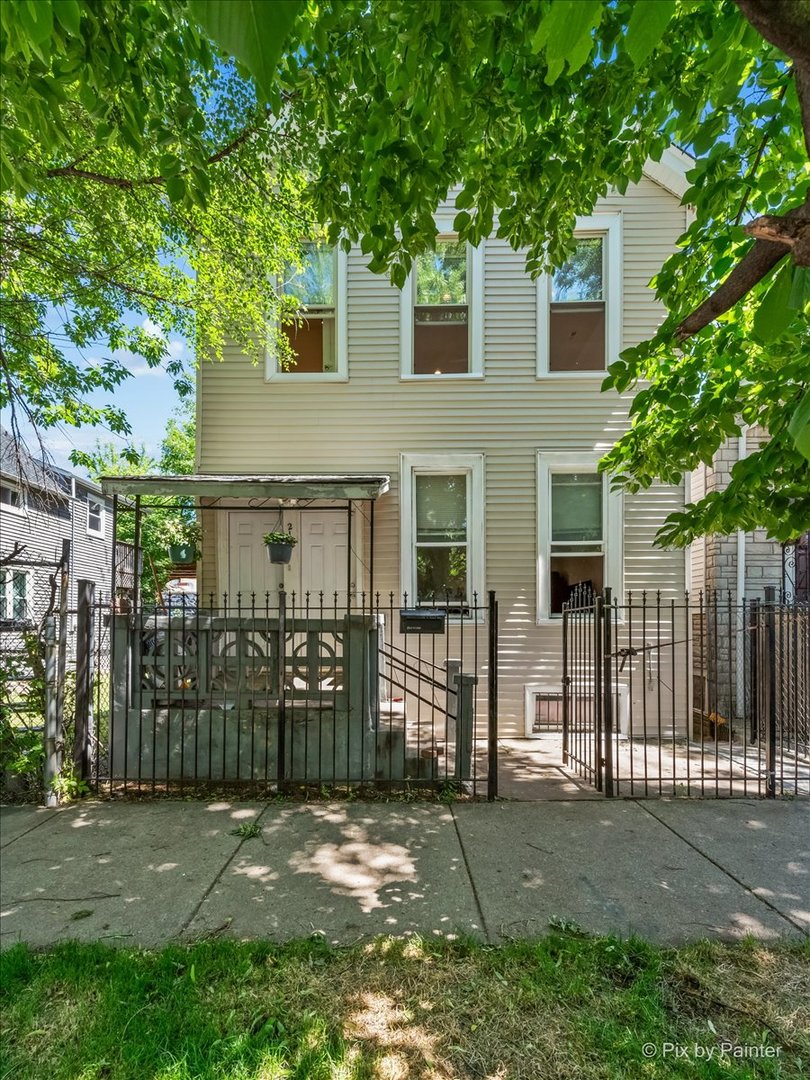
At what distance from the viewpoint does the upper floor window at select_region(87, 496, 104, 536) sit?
17375 mm

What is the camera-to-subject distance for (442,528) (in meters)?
7.99

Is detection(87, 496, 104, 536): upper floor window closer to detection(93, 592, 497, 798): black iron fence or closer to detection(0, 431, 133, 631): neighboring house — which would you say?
detection(0, 431, 133, 631): neighboring house

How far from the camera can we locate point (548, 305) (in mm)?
7949

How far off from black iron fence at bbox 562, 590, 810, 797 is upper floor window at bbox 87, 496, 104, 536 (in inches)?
619

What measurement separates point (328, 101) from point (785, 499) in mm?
3556

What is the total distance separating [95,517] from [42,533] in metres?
3.19

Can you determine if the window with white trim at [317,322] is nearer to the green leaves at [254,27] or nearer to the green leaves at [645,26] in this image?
the green leaves at [645,26]

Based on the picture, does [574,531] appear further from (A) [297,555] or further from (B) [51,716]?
(B) [51,716]

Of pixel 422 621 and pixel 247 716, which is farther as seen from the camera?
pixel 422 621

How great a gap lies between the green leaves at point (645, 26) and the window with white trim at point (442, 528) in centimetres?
669

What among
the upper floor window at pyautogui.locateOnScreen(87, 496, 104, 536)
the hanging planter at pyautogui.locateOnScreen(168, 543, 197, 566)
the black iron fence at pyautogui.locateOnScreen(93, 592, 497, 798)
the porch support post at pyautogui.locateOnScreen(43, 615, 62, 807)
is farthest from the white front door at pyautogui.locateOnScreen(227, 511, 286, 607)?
the upper floor window at pyautogui.locateOnScreen(87, 496, 104, 536)

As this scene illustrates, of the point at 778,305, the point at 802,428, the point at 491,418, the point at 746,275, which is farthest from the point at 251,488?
the point at 802,428

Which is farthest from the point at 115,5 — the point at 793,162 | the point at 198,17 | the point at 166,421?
the point at 166,421

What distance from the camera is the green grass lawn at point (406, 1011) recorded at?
2277 millimetres
